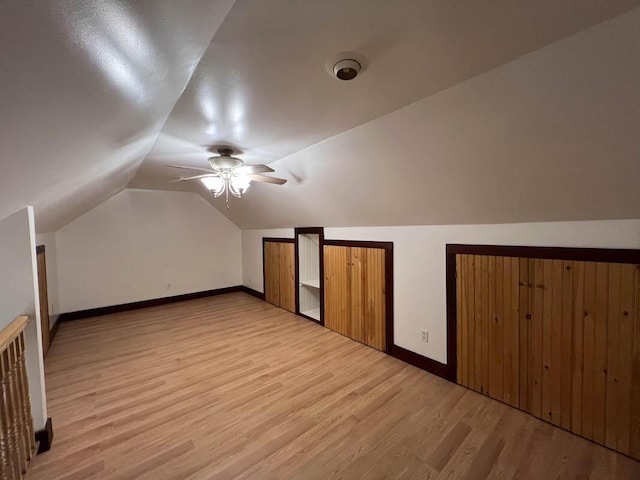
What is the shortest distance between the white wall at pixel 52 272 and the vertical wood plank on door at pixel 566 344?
18.0 ft

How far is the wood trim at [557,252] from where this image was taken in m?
1.56

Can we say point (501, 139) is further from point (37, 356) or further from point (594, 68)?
point (37, 356)

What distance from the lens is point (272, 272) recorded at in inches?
190

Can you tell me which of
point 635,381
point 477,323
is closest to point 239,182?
point 477,323

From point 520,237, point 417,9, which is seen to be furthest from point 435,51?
point 520,237

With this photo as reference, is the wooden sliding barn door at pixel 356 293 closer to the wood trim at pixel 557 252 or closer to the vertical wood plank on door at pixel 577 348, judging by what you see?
the wood trim at pixel 557 252

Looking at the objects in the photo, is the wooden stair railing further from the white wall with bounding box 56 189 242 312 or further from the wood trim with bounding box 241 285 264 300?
the wood trim with bounding box 241 285 264 300

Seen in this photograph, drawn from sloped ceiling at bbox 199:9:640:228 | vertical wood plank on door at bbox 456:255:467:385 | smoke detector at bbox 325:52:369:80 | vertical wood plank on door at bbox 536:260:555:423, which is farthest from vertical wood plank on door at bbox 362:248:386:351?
smoke detector at bbox 325:52:369:80

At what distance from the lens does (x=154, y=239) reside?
477 centimetres

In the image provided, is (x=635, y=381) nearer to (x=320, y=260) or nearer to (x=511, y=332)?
(x=511, y=332)

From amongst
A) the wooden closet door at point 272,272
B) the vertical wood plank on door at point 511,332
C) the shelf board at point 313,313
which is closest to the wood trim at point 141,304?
the wooden closet door at point 272,272

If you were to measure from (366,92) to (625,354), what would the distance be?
7.37 feet

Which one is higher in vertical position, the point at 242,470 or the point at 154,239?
the point at 154,239

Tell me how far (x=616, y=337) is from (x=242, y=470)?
8.03ft
